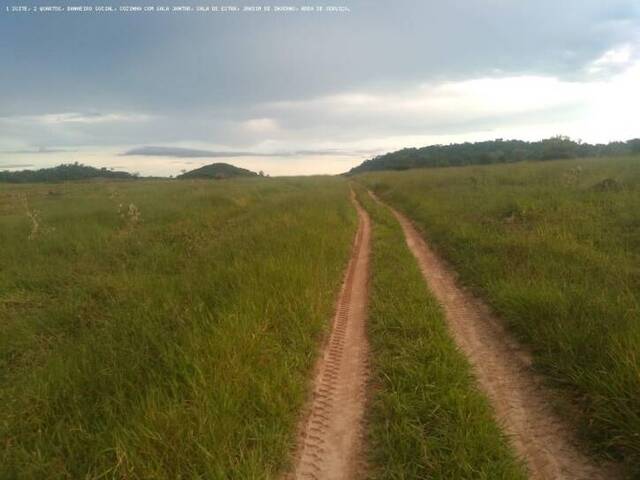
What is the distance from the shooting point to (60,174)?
92.2 meters

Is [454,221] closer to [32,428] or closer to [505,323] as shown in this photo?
[505,323]

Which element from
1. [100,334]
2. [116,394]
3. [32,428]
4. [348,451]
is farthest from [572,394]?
[100,334]

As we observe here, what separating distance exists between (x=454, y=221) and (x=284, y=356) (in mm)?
8715

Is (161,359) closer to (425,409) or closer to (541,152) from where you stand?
(425,409)

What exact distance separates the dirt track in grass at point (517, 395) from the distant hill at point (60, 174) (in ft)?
326

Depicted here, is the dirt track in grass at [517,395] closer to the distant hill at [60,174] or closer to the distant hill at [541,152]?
the distant hill at [541,152]

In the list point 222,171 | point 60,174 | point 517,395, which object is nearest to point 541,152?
point 517,395

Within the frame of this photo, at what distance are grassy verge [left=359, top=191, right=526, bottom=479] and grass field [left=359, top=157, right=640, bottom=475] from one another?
877mm

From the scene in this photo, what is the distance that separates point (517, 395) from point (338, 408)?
1744 mm

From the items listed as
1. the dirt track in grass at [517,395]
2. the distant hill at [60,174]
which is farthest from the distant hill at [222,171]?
the dirt track in grass at [517,395]

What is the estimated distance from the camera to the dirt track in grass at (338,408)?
2.66 m

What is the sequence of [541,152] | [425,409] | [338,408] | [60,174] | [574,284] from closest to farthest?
[425,409]
[338,408]
[574,284]
[541,152]
[60,174]

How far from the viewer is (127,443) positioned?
2.50 meters

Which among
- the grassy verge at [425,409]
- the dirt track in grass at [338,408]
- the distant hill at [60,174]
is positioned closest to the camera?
the grassy verge at [425,409]
